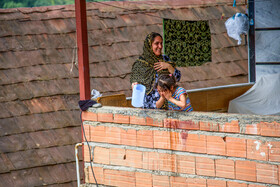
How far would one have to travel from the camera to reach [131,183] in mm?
4352

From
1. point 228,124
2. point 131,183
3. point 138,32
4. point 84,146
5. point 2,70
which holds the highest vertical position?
point 138,32

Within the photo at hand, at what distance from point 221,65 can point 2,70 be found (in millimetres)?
3804

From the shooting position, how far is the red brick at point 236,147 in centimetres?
368

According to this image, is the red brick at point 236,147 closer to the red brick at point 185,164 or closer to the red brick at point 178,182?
the red brick at point 185,164

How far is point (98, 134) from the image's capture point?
4547 millimetres

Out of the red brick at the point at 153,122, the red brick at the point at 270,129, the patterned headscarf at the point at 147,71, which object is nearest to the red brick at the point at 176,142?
the red brick at the point at 153,122

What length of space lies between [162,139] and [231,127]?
670 millimetres

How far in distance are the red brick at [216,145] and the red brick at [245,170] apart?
0.51ft

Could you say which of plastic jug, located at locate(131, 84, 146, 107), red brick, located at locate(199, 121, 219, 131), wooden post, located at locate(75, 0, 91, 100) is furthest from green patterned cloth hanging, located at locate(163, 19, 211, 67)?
red brick, located at locate(199, 121, 219, 131)

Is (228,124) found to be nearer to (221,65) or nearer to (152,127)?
(152,127)

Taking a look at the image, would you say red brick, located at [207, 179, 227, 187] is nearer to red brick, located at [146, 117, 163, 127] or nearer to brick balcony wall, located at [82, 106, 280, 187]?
brick balcony wall, located at [82, 106, 280, 187]

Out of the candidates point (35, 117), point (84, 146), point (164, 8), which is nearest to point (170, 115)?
point (84, 146)

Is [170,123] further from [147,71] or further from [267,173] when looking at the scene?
[147,71]

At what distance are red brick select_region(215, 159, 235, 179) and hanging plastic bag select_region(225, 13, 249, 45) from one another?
170 inches
